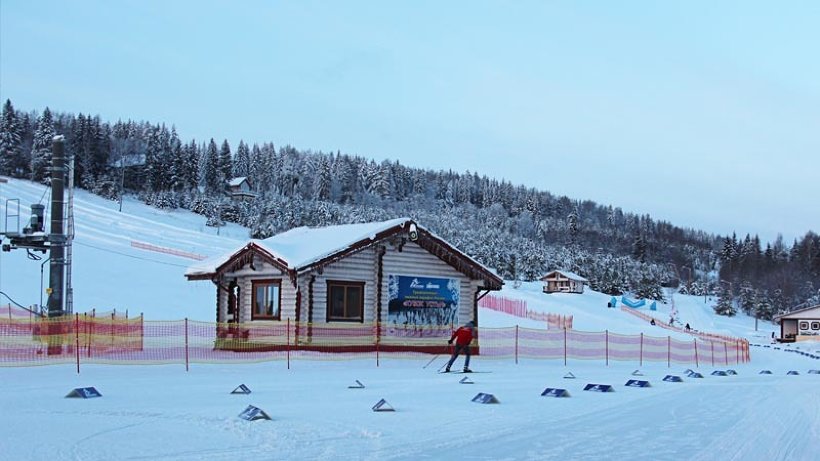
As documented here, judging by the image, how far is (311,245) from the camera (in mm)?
27375

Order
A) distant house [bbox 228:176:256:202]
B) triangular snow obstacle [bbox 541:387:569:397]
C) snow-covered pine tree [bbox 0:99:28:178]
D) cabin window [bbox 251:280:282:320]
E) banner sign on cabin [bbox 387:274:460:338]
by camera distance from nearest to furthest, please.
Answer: triangular snow obstacle [bbox 541:387:569:397], cabin window [bbox 251:280:282:320], banner sign on cabin [bbox 387:274:460:338], snow-covered pine tree [bbox 0:99:28:178], distant house [bbox 228:176:256:202]

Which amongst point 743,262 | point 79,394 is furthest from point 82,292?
point 743,262

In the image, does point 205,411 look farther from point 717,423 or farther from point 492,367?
point 492,367

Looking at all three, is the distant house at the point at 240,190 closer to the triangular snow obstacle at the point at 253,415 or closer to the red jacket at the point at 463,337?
the red jacket at the point at 463,337

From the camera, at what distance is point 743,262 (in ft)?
600

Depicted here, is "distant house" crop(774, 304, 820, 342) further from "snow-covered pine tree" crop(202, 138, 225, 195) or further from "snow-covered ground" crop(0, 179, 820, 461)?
"snow-covered pine tree" crop(202, 138, 225, 195)

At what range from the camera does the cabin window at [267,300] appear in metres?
26.5

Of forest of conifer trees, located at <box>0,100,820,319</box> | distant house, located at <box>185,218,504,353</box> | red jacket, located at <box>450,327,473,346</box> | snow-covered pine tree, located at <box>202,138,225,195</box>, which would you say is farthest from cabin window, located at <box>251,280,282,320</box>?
snow-covered pine tree, located at <box>202,138,225,195</box>

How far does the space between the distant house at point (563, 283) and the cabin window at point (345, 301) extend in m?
74.7

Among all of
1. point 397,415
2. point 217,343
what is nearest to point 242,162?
point 217,343

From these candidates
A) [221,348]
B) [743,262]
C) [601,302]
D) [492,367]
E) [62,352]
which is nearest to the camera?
[62,352]

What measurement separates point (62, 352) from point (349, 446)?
613 inches

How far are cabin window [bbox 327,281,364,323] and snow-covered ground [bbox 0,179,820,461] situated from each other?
187 cm

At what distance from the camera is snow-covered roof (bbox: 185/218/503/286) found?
25.4 m
